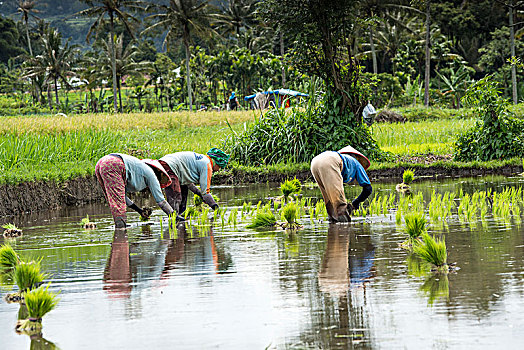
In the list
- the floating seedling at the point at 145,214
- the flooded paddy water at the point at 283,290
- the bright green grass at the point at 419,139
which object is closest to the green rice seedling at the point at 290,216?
the flooded paddy water at the point at 283,290

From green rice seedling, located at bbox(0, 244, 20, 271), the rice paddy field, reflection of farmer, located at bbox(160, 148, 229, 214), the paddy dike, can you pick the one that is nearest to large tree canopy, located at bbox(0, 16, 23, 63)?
the rice paddy field

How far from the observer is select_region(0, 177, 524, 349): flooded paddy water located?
4.19 m

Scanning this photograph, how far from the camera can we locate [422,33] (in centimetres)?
4956

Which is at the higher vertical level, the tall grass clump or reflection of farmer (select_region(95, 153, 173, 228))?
the tall grass clump

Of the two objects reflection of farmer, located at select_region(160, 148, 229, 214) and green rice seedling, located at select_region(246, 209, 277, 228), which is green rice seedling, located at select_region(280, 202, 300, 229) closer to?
green rice seedling, located at select_region(246, 209, 277, 228)

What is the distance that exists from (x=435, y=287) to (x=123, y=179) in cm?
557

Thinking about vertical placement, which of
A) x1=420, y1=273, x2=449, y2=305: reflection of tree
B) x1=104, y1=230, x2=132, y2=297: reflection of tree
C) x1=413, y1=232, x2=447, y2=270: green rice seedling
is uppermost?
x1=413, y1=232, x2=447, y2=270: green rice seedling

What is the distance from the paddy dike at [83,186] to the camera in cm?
1283

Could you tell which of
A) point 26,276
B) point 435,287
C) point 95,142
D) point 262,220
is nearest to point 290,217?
point 262,220

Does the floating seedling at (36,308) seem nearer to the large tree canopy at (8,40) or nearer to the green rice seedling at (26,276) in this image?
the green rice seedling at (26,276)

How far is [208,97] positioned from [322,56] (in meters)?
42.8

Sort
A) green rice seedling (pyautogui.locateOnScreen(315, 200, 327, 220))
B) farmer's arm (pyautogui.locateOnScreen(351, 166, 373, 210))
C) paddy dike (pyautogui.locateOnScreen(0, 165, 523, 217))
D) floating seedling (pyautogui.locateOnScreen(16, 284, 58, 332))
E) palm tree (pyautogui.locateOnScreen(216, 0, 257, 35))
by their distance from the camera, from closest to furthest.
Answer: floating seedling (pyautogui.locateOnScreen(16, 284, 58, 332)), farmer's arm (pyautogui.locateOnScreen(351, 166, 373, 210)), green rice seedling (pyautogui.locateOnScreen(315, 200, 327, 220)), paddy dike (pyautogui.locateOnScreen(0, 165, 523, 217)), palm tree (pyautogui.locateOnScreen(216, 0, 257, 35))

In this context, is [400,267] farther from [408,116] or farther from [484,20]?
[484,20]

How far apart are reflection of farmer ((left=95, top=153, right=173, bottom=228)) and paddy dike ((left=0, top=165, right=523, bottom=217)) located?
3854mm
